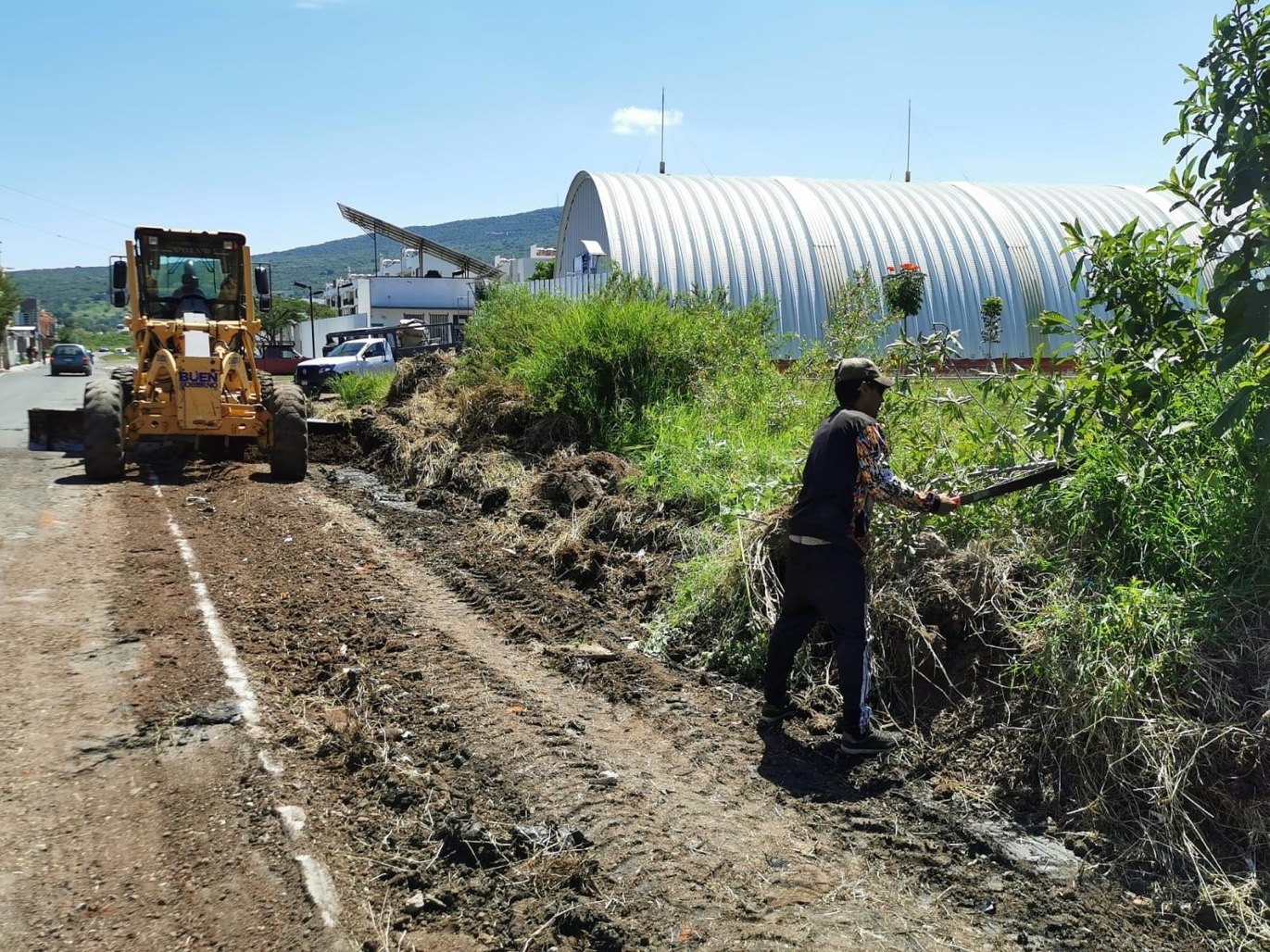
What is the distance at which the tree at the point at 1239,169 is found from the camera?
4.03m

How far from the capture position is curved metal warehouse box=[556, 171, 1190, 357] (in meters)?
26.4

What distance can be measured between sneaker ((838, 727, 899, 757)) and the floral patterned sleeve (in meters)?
1.11

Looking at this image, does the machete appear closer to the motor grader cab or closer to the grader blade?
the motor grader cab

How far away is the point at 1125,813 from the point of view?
4.14 m

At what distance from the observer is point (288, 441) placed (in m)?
12.8

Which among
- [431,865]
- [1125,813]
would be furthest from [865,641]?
[431,865]

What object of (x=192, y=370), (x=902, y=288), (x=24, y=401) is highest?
(x=902, y=288)

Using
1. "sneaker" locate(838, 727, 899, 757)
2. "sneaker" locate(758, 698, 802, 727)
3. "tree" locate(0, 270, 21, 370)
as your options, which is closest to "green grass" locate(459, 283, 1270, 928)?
"sneaker" locate(758, 698, 802, 727)

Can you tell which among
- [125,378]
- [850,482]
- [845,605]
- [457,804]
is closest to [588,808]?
[457,804]

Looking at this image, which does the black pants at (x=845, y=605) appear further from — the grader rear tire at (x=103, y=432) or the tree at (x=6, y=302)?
the tree at (x=6, y=302)

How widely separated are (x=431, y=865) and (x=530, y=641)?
2.78 m

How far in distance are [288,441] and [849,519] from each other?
9.58 meters

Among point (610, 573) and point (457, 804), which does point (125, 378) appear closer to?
point (610, 573)

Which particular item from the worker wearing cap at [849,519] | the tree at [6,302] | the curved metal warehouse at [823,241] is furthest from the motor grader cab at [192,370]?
the tree at [6,302]
